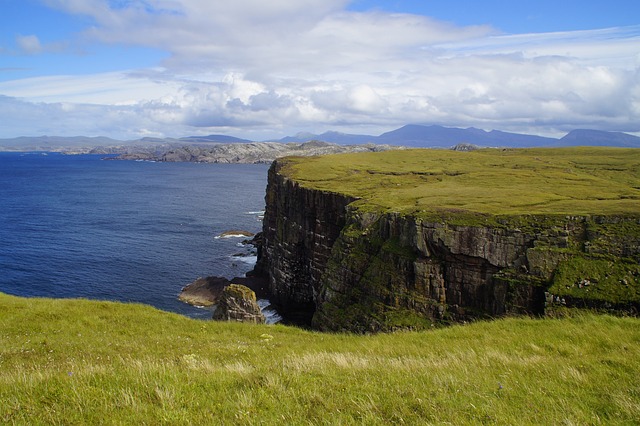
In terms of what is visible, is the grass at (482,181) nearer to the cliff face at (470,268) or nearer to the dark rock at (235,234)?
the cliff face at (470,268)

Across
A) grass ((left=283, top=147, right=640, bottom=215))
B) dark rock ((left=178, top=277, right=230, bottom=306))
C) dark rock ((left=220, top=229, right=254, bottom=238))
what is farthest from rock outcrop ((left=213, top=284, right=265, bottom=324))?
dark rock ((left=220, top=229, right=254, bottom=238))

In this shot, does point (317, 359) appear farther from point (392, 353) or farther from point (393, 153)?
point (393, 153)

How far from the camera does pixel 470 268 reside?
1750 inches

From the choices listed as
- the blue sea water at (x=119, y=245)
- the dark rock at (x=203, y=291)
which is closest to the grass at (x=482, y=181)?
the dark rock at (x=203, y=291)

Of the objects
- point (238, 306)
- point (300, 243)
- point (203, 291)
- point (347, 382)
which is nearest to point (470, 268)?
point (238, 306)

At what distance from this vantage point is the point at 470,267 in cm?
4447

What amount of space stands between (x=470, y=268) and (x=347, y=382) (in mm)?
36425

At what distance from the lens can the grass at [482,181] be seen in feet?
172

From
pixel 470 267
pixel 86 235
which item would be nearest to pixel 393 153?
pixel 86 235

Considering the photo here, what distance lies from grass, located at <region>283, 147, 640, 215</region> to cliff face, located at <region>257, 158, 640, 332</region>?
3519 millimetres

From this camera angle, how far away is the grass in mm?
52406

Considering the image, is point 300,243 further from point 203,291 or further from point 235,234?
point 235,234

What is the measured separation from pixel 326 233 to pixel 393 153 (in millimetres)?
83167

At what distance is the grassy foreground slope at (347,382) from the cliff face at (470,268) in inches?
839
